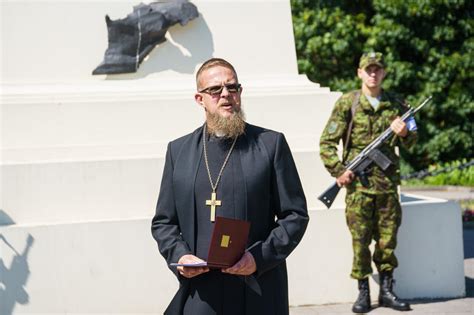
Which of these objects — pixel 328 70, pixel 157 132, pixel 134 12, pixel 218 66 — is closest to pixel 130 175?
pixel 157 132

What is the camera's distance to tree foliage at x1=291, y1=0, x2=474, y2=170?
70.6 feet

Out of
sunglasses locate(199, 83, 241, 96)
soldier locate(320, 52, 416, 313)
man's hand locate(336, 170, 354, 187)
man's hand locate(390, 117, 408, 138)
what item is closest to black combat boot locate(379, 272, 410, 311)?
soldier locate(320, 52, 416, 313)

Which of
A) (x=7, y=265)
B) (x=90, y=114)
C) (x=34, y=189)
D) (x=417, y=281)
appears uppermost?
(x=90, y=114)

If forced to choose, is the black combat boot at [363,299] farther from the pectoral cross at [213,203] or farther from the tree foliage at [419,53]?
the tree foliage at [419,53]

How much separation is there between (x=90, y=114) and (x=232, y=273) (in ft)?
14.3

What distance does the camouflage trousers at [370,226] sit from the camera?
6.78m

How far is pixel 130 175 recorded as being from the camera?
6953mm

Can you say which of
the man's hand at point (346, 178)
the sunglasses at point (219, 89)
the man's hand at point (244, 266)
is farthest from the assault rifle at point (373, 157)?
the man's hand at point (244, 266)

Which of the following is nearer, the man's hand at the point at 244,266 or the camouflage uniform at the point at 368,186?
the man's hand at the point at 244,266

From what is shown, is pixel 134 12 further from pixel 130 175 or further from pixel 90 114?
pixel 130 175

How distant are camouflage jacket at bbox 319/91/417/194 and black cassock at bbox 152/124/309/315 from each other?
3.13 metres

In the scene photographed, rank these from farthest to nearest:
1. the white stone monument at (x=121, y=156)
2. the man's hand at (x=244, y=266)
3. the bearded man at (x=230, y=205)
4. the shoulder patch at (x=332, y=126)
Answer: the shoulder patch at (x=332, y=126) < the white stone monument at (x=121, y=156) < the bearded man at (x=230, y=205) < the man's hand at (x=244, y=266)

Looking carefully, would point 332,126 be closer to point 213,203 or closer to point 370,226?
point 370,226

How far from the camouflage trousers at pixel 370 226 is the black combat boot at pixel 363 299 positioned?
9 cm
